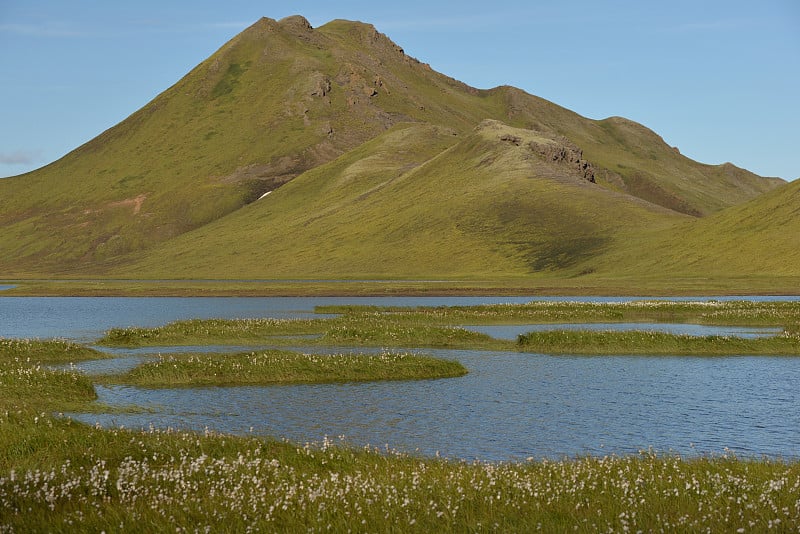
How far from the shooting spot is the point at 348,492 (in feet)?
51.4

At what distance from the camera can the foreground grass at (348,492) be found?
13.8 m

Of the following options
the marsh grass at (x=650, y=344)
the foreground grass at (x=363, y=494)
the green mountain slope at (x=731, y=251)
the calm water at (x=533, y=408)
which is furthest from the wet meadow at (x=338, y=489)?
the green mountain slope at (x=731, y=251)

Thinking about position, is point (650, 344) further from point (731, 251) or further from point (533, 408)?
point (731, 251)

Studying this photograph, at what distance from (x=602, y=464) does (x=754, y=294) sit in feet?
368

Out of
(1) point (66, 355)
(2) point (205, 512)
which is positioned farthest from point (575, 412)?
(1) point (66, 355)

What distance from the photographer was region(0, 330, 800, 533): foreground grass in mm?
13828

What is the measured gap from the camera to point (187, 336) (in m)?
61.1

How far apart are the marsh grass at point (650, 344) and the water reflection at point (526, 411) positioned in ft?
21.6

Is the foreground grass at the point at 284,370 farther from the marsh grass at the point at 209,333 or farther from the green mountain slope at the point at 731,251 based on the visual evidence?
the green mountain slope at the point at 731,251

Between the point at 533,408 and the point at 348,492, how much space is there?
762 inches

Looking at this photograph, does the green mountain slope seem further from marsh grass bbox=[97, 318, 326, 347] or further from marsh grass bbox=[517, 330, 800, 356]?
marsh grass bbox=[97, 318, 326, 347]

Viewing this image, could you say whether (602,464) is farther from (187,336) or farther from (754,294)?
(754,294)

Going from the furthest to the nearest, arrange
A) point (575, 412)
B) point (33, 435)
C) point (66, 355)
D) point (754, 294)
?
point (754, 294) → point (66, 355) → point (575, 412) → point (33, 435)

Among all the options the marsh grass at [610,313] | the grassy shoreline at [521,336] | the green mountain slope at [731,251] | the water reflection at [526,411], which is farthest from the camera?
the green mountain slope at [731,251]
